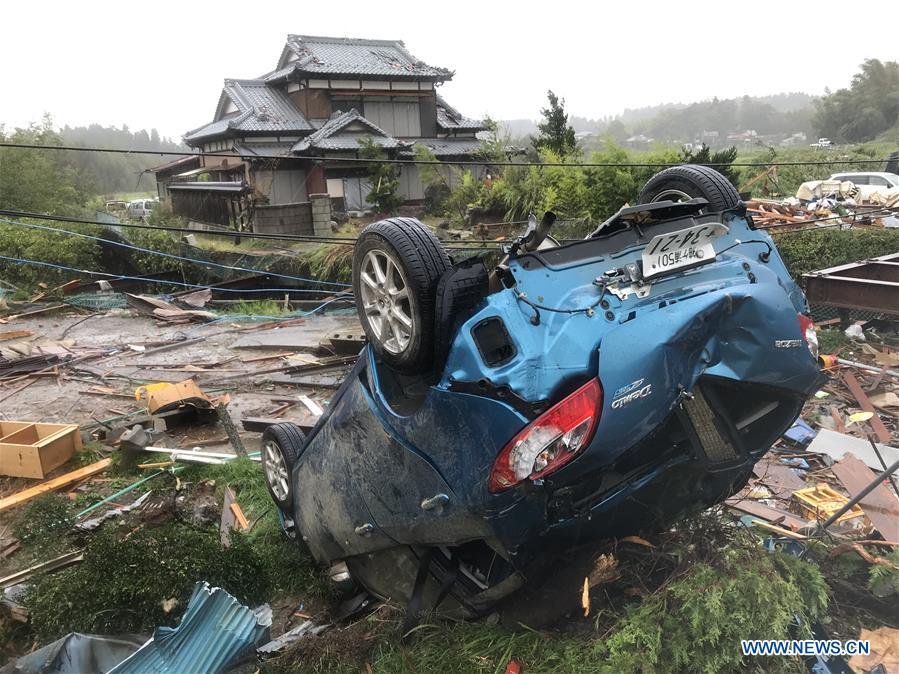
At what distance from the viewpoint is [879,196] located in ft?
60.4

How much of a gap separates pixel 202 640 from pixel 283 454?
1.31 meters

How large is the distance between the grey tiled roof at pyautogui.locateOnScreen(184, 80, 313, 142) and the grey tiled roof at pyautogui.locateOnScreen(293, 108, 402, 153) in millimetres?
1270

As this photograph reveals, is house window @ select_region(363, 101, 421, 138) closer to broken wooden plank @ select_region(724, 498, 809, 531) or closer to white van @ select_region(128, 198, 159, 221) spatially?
white van @ select_region(128, 198, 159, 221)

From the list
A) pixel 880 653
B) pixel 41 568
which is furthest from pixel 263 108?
pixel 880 653

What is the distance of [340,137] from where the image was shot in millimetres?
26203

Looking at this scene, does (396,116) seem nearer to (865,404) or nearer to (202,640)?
(865,404)

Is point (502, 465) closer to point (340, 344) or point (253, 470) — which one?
point (253, 470)

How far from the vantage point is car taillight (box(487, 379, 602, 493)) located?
6.69ft

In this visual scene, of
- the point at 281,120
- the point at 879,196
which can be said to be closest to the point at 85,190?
the point at 281,120

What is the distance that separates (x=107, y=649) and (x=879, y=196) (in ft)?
71.0

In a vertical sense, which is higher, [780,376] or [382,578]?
[780,376]

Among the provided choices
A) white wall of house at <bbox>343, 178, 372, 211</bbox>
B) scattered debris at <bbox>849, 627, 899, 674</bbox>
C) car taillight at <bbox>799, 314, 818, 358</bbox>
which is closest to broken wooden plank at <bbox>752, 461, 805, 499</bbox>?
scattered debris at <bbox>849, 627, 899, 674</bbox>

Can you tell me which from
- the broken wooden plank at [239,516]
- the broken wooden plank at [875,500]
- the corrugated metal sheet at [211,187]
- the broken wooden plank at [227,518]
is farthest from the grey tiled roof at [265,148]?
the broken wooden plank at [875,500]

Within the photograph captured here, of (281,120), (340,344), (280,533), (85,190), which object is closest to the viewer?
(280,533)
